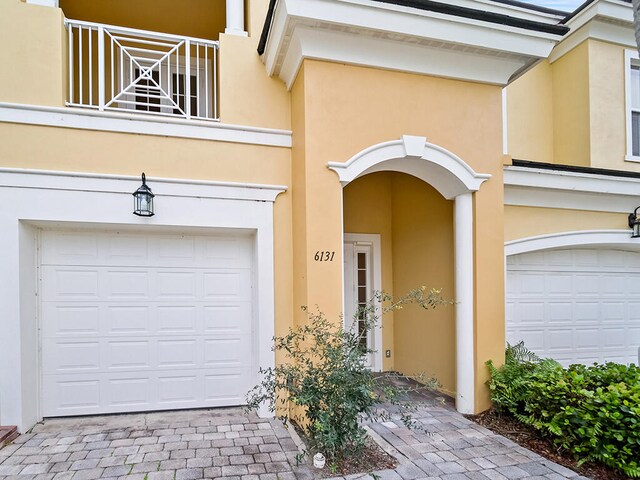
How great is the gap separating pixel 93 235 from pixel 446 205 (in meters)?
5.17

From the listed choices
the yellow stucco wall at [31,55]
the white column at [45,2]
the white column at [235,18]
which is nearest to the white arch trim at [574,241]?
the white column at [235,18]

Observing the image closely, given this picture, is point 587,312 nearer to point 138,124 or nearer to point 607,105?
point 607,105

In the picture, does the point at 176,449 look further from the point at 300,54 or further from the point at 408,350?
the point at 300,54

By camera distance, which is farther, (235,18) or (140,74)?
(140,74)

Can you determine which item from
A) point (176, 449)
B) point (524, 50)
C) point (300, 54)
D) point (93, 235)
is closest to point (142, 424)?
point (176, 449)

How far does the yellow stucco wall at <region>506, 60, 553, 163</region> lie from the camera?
801 cm

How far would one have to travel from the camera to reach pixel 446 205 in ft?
20.1

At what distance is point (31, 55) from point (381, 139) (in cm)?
444

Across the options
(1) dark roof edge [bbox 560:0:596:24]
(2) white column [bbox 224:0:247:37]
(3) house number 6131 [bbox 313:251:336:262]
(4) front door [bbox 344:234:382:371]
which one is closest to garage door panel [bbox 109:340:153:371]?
(3) house number 6131 [bbox 313:251:336:262]

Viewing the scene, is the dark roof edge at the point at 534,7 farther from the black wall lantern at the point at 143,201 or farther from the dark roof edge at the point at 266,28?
the black wall lantern at the point at 143,201

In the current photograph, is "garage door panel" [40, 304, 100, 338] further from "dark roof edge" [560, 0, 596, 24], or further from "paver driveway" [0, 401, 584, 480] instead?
"dark roof edge" [560, 0, 596, 24]

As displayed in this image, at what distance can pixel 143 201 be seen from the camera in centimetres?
477

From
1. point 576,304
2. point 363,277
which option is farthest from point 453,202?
point 576,304

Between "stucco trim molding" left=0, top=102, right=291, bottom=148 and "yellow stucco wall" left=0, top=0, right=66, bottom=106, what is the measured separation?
0.49 ft
